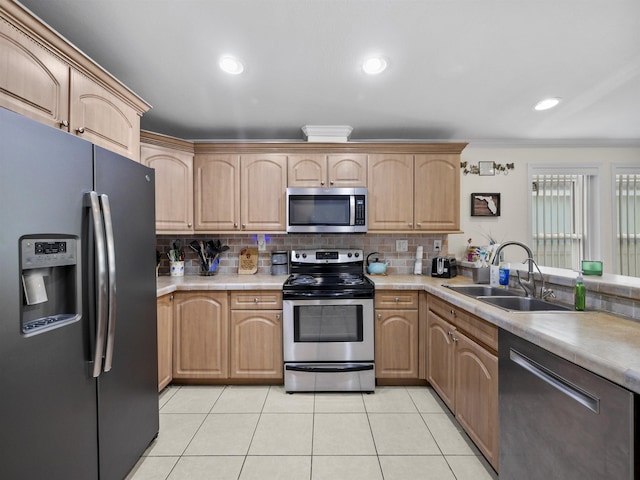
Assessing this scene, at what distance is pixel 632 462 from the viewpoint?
33.5 inches

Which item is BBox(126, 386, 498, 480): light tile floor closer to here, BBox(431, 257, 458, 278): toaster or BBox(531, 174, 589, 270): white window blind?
BBox(431, 257, 458, 278): toaster

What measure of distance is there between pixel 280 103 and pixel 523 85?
70.9 inches

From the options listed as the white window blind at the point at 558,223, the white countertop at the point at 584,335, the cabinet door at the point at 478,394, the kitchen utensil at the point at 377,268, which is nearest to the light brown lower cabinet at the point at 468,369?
the cabinet door at the point at 478,394

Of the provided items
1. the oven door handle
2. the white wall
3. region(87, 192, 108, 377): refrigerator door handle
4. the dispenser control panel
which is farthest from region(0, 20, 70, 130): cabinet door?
the white wall

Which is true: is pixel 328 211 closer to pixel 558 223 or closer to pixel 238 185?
pixel 238 185

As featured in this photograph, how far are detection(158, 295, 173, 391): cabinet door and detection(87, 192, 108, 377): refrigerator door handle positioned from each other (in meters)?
1.10

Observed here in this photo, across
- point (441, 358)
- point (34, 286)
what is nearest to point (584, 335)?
point (441, 358)

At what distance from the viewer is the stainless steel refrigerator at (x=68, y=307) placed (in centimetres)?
96

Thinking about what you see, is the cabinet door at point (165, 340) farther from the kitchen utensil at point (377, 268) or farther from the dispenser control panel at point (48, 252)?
the kitchen utensil at point (377, 268)

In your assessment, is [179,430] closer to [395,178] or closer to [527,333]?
[527,333]

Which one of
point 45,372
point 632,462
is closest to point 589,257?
point 632,462

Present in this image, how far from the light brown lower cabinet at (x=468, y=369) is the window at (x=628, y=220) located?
111 inches

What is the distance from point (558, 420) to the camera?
110 centimetres

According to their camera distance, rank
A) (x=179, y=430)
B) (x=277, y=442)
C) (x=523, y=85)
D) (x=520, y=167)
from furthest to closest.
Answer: (x=520, y=167) < (x=523, y=85) < (x=179, y=430) < (x=277, y=442)
